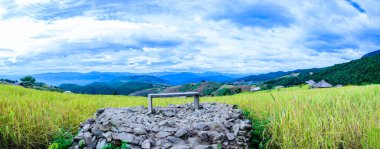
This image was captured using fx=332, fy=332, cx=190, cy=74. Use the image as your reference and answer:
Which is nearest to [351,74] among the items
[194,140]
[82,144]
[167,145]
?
[194,140]

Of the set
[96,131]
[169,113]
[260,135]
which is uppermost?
[169,113]

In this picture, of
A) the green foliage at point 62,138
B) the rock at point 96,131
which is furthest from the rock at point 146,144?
the green foliage at point 62,138

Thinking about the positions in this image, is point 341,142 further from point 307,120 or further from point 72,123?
point 72,123

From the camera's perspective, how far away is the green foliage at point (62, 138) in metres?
6.91

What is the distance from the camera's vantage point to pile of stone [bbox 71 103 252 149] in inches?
250

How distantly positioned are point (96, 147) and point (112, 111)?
140 centimetres

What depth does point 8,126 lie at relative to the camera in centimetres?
721

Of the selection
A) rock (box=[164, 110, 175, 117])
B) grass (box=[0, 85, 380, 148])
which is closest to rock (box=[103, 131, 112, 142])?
grass (box=[0, 85, 380, 148])

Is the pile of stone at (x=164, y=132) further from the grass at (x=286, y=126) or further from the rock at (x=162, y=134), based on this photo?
the grass at (x=286, y=126)

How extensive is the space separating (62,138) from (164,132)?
2.39 meters

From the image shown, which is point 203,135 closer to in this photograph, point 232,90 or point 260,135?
point 260,135

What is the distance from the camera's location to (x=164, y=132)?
6551 millimetres

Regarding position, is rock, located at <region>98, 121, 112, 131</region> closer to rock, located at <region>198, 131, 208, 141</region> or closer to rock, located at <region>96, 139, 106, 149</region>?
rock, located at <region>96, 139, 106, 149</region>

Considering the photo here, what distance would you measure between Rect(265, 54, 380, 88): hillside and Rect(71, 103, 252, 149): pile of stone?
223 ft
